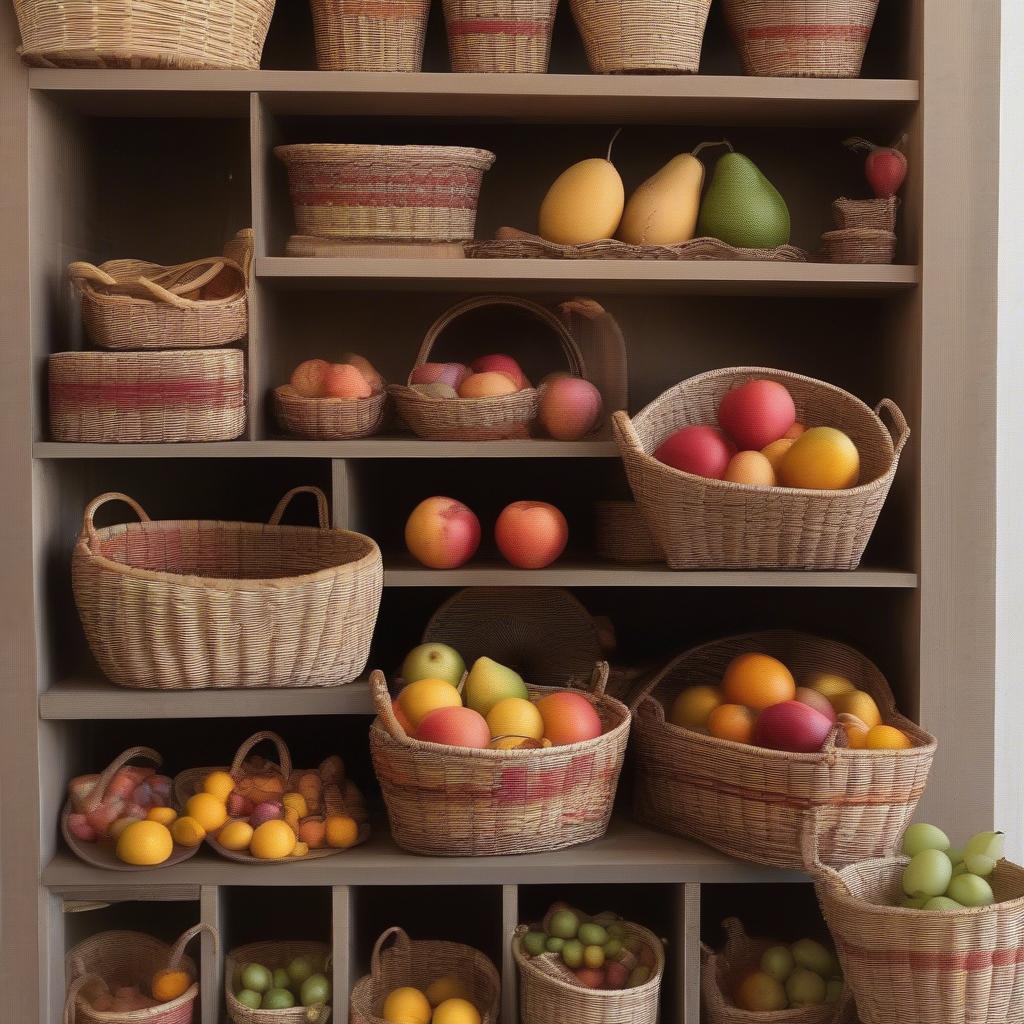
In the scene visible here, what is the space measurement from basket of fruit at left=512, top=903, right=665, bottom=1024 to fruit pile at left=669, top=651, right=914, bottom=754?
389mm

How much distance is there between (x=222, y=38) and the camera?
216cm

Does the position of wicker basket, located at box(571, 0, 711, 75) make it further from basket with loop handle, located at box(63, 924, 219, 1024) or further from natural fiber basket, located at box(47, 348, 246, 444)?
basket with loop handle, located at box(63, 924, 219, 1024)

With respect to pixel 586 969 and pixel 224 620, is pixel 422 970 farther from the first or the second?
pixel 224 620

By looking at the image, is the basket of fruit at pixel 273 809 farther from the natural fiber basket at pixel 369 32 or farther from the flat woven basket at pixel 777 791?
the natural fiber basket at pixel 369 32

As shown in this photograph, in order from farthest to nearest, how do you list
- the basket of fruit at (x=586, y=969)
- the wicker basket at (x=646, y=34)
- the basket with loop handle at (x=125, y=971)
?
the wicker basket at (x=646, y=34)
the basket with loop handle at (x=125, y=971)
the basket of fruit at (x=586, y=969)

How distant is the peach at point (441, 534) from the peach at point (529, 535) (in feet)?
0.22

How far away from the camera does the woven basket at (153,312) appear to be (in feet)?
7.12

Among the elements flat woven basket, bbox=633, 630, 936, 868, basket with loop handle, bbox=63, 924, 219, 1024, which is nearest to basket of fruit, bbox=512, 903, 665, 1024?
flat woven basket, bbox=633, 630, 936, 868

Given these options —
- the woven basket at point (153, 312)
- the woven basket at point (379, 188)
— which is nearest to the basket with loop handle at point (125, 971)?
the woven basket at point (153, 312)

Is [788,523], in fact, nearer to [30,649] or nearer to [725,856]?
[725,856]

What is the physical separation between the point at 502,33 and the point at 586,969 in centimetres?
164

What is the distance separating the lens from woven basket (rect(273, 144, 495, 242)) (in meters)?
2.24

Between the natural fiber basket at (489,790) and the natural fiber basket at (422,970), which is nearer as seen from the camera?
the natural fiber basket at (489,790)

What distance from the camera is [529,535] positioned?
223 centimetres
